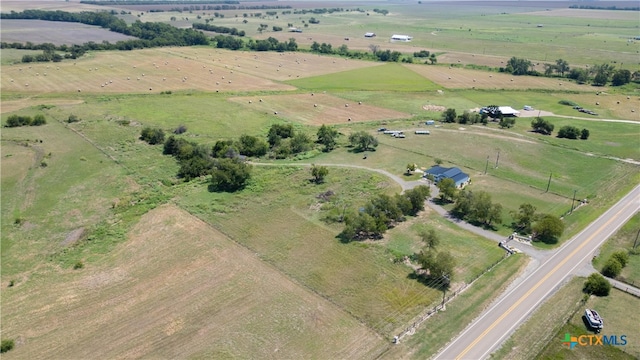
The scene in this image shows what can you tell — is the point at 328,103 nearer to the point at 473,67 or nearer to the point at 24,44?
the point at 473,67

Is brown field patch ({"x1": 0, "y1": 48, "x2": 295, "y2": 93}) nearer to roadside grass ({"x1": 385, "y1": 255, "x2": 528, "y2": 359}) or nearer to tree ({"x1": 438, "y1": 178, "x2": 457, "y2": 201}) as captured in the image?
tree ({"x1": 438, "y1": 178, "x2": 457, "y2": 201})

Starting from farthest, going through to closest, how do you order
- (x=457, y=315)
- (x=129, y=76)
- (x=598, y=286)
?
(x=129, y=76)
(x=598, y=286)
(x=457, y=315)

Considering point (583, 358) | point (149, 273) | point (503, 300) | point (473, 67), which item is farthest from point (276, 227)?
point (473, 67)

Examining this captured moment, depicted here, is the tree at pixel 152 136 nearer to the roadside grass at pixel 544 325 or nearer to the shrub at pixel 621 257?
the roadside grass at pixel 544 325

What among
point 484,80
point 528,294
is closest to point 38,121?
point 528,294

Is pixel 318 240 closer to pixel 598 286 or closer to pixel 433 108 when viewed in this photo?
pixel 598 286
